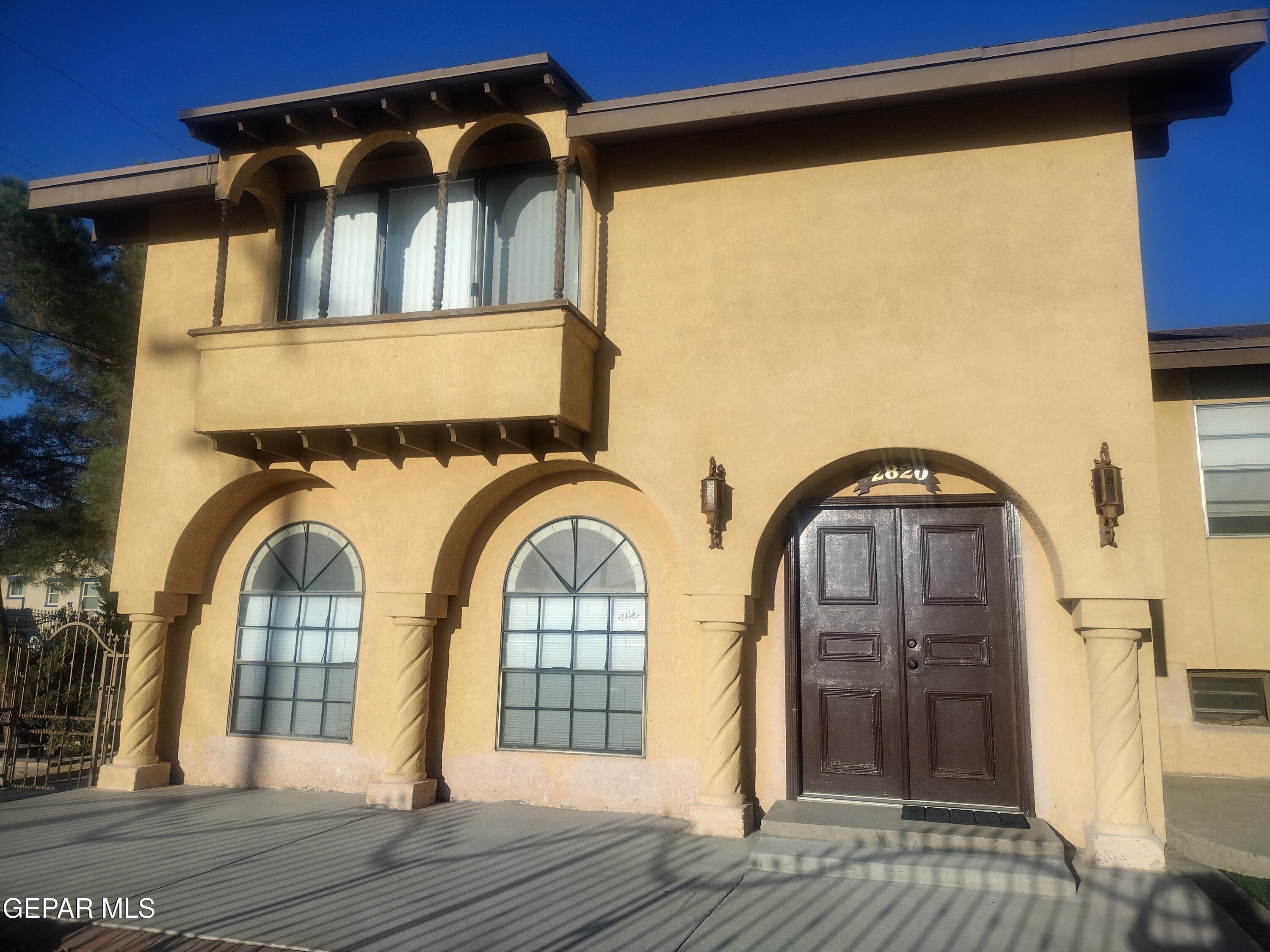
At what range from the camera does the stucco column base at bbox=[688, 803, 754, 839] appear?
6.90 meters

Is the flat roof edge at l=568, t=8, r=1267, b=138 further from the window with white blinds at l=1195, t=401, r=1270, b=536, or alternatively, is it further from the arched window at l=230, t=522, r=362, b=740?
the arched window at l=230, t=522, r=362, b=740

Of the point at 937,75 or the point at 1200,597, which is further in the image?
the point at 1200,597

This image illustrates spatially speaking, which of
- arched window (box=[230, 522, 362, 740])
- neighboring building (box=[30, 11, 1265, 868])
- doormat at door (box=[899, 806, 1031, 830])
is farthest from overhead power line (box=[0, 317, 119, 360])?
doormat at door (box=[899, 806, 1031, 830])

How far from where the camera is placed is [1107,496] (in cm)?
641

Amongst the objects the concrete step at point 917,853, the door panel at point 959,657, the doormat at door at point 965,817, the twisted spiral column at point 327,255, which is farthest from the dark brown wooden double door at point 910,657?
the twisted spiral column at point 327,255

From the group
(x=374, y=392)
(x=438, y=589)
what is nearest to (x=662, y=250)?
(x=374, y=392)

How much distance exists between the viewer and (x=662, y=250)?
26.4 feet

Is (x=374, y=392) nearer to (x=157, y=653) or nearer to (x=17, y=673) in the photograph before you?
(x=157, y=653)

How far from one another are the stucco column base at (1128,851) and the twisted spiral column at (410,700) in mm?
→ 5374

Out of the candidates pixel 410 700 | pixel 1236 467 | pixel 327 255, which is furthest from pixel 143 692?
pixel 1236 467

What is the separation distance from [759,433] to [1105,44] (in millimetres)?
3913

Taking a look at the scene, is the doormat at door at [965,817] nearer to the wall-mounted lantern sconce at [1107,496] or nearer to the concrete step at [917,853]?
the concrete step at [917,853]

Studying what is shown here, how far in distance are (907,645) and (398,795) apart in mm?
4476

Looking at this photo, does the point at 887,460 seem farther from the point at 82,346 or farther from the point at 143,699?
the point at 82,346
